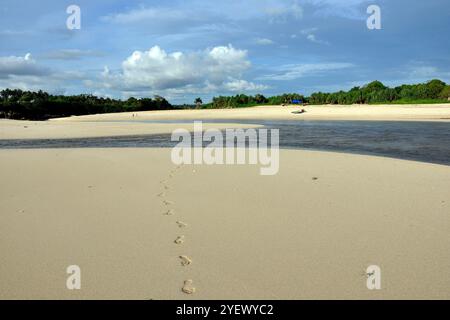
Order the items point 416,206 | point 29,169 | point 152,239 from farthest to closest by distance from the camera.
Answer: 1. point 29,169
2. point 416,206
3. point 152,239

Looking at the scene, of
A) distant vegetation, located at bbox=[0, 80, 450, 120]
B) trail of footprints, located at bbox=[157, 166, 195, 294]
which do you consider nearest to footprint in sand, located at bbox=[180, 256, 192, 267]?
trail of footprints, located at bbox=[157, 166, 195, 294]

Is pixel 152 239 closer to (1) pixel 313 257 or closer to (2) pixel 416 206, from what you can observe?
(1) pixel 313 257

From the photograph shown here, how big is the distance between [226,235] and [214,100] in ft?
410

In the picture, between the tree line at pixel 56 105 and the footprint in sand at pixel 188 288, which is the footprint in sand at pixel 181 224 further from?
the tree line at pixel 56 105

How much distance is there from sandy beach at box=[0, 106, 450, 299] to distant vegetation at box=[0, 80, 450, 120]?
255ft

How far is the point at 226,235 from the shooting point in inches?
195

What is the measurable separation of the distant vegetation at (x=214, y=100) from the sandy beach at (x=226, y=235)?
7763 cm

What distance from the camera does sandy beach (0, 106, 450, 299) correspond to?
3.61 m

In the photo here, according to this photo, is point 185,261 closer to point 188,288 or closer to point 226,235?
point 188,288

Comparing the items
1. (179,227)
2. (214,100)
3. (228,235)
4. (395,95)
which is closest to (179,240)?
(179,227)

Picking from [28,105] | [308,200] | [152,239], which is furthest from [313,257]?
[28,105]

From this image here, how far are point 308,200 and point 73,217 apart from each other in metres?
3.83

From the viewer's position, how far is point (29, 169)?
33.1 feet

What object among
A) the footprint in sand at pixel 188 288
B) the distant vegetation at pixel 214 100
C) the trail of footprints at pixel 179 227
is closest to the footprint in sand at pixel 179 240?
the trail of footprints at pixel 179 227
